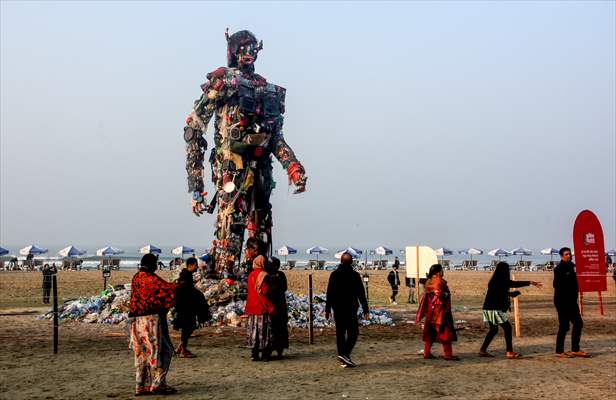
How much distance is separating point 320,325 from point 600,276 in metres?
7.87

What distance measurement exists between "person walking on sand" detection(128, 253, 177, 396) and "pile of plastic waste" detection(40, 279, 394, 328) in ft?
25.6

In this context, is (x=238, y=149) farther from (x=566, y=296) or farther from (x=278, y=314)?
(x=566, y=296)

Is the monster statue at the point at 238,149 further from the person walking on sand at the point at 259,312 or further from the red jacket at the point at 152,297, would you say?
the red jacket at the point at 152,297

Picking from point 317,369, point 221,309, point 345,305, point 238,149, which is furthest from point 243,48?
point 317,369

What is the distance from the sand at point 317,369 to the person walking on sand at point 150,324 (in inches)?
13.5

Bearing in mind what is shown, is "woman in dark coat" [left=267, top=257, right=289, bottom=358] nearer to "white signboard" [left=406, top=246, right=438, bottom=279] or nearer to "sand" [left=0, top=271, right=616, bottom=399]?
"sand" [left=0, top=271, right=616, bottom=399]

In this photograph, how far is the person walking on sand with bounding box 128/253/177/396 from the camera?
8.20 m

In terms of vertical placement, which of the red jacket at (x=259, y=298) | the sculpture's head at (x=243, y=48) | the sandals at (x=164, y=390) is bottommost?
the sandals at (x=164, y=390)

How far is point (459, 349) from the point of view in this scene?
41.7 feet

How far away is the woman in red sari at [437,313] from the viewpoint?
36.0 ft

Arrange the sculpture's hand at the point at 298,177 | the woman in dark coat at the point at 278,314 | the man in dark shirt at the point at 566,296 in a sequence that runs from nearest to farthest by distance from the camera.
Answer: the woman in dark coat at the point at 278,314 → the man in dark shirt at the point at 566,296 → the sculpture's hand at the point at 298,177

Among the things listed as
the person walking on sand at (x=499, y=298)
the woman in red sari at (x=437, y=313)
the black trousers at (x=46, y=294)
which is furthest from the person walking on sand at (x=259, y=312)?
the black trousers at (x=46, y=294)

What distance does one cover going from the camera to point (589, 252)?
17391 millimetres

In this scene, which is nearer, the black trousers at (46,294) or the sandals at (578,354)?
the sandals at (578,354)
